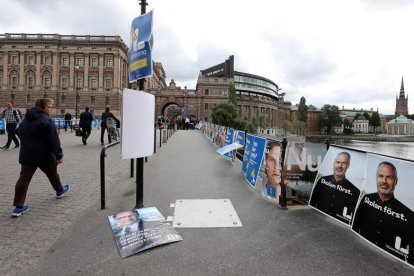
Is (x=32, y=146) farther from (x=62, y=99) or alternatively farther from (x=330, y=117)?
(x=330, y=117)

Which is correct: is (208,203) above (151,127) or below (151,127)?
below

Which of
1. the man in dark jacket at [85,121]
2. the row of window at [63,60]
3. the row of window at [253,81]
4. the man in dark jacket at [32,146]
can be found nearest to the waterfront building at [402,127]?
the row of window at [253,81]

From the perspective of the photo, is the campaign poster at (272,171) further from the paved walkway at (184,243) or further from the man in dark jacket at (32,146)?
the man in dark jacket at (32,146)

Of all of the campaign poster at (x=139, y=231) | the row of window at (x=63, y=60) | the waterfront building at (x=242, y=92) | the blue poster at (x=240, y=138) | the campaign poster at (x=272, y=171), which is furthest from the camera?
the waterfront building at (x=242, y=92)

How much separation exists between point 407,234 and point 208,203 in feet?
10.6

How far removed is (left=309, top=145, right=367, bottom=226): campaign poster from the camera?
384 centimetres

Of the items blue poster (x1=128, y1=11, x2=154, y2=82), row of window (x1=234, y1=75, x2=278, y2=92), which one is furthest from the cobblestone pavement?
row of window (x1=234, y1=75, x2=278, y2=92)

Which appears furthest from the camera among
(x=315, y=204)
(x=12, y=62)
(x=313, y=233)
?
(x=12, y=62)

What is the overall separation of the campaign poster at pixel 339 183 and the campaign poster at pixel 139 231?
8.16ft

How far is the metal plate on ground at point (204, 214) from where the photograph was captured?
4.24 meters

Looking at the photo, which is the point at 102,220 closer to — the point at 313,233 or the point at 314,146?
the point at 313,233

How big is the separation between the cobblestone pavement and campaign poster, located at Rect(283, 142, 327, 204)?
12.9 ft

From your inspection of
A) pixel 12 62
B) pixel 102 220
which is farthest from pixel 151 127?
pixel 12 62

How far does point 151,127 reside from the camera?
15.7 feet
